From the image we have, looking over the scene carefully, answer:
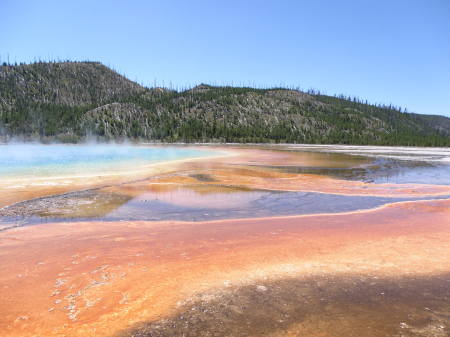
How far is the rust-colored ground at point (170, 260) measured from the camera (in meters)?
4.62

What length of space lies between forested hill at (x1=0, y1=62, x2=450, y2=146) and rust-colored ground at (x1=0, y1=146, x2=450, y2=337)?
8651cm

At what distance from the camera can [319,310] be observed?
464 cm

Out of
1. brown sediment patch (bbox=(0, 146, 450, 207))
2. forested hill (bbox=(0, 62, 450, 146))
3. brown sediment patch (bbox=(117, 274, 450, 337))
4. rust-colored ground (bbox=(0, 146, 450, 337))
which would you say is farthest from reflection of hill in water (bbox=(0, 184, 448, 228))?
forested hill (bbox=(0, 62, 450, 146))

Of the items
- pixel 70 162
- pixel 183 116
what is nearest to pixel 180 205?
pixel 70 162

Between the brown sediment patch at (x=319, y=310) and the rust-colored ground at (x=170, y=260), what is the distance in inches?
7.7

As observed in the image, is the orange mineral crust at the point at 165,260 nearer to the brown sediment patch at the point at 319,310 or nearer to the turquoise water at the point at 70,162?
the brown sediment patch at the point at 319,310

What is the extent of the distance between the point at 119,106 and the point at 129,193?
4896 inches

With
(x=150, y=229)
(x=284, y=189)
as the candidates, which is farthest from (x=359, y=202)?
(x=150, y=229)

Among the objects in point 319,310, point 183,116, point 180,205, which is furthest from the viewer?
point 183,116

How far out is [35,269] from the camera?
605 cm

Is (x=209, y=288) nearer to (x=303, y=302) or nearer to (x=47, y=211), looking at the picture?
(x=303, y=302)

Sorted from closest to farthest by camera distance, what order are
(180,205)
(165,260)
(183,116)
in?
(165,260)
(180,205)
(183,116)

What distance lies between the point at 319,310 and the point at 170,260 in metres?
2.96

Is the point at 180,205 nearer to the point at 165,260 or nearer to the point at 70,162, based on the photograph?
the point at 165,260
